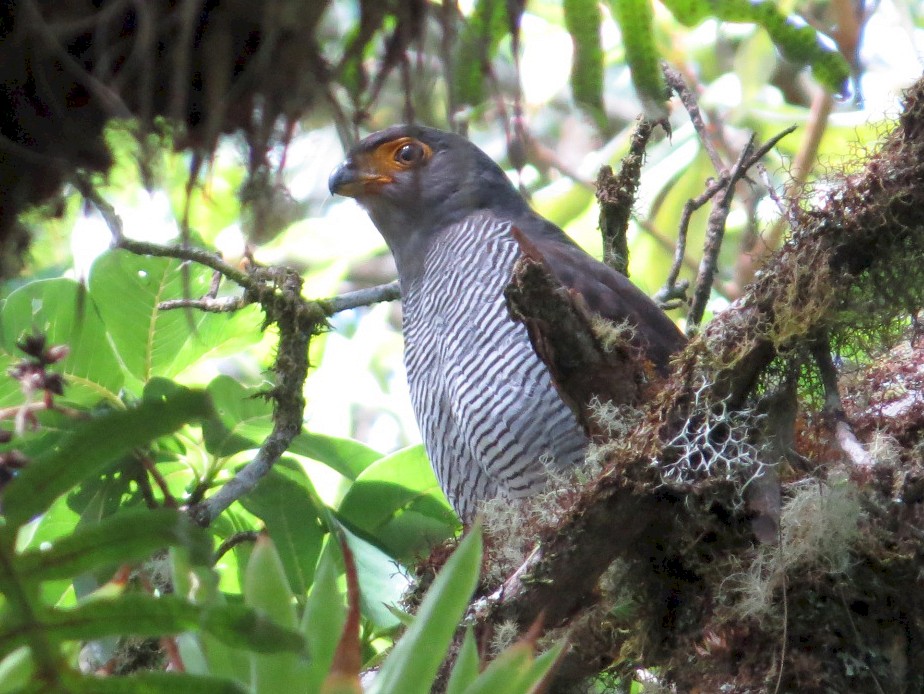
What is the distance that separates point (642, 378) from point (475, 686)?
1037 mm

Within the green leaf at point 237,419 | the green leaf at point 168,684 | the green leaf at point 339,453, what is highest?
the green leaf at point 237,419

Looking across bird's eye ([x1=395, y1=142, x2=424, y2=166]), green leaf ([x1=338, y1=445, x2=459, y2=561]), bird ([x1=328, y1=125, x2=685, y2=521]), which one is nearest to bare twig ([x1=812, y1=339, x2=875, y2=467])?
bird ([x1=328, y1=125, x2=685, y2=521])

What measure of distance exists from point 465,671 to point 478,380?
5.31 ft

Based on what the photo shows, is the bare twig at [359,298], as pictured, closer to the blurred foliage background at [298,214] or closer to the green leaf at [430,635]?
the blurred foliage background at [298,214]

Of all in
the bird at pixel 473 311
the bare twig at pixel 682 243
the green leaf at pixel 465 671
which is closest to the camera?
the green leaf at pixel 465 671

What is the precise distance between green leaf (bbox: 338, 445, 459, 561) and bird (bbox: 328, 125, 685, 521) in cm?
15

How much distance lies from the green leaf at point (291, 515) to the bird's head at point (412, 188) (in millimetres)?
946

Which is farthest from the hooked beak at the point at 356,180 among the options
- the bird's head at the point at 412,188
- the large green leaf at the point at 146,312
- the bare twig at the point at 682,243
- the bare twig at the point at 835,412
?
the bare twig at the point at 835,412

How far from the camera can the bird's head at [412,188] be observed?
146 inches

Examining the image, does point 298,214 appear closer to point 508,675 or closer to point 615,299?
point 508,675

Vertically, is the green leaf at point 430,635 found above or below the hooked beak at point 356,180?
below

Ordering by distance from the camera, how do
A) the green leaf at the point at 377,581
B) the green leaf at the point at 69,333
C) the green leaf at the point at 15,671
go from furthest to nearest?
1. the green leaf at the point at 377,581
2. the green leaf at the point at 69,333
3. the green leaf at the point at 15,671

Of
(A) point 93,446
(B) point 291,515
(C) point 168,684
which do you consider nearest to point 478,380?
(B) point 291,515

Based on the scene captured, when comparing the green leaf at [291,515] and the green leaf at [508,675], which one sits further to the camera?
the green leaf at [291,515]
